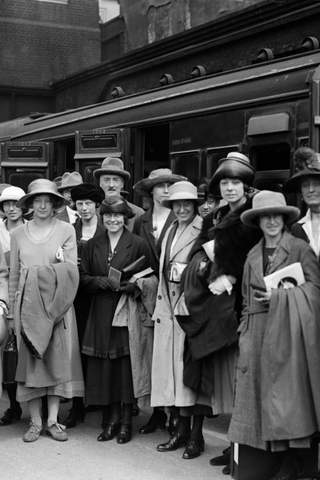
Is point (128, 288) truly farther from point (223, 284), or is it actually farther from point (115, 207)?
point (223, 284)

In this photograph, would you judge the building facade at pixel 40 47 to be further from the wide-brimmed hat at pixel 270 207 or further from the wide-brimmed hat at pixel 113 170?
the wide-brimmed hat at pixel 270 207

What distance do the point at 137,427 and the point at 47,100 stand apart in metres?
19.1

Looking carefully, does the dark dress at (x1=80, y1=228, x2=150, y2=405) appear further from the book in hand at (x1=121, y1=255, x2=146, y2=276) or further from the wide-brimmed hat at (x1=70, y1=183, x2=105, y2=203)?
the wide-brimmed hat at (x1=70, y1=183, x2=105, y2=203)

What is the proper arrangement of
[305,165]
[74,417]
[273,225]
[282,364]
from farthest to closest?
[74,417] < [305,165] < [273,225] < [282,364]

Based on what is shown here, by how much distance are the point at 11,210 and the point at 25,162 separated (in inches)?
181

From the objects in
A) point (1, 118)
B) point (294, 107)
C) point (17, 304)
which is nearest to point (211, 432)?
point (17, 304)

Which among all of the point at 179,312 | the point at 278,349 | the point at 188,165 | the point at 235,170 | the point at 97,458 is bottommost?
the point at 97,458

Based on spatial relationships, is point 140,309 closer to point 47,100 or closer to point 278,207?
point 278,207

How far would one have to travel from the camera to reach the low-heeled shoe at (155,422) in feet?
22.1

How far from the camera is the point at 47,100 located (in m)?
25.0

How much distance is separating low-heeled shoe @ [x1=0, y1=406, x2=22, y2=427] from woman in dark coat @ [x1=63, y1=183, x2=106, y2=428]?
429 mm

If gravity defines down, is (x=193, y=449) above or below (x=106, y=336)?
below

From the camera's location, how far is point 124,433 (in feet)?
21.2

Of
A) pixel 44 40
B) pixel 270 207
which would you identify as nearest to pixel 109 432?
pixel 270 207
